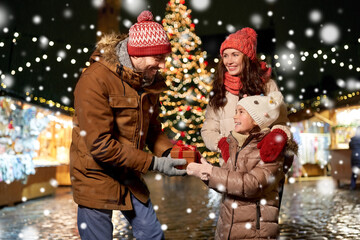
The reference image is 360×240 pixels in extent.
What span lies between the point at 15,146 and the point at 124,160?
8322 millimetres

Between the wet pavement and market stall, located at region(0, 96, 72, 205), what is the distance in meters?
0.41

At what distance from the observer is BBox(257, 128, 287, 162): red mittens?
2.73 meters

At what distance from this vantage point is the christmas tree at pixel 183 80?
19.0 m

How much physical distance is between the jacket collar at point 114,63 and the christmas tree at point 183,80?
1586 cm

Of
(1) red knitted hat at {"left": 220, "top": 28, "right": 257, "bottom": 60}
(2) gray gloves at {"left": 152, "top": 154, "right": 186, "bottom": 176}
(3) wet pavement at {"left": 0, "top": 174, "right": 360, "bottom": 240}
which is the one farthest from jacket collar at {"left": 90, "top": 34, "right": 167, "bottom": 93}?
(3) wet pavement at {"left": 0, "top": 174, "right": 360, "bottom": 240}

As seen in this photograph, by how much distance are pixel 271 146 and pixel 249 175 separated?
0.70 feet

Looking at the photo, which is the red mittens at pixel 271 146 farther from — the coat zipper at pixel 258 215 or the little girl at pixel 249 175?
the coat zipper at pixel 258 215

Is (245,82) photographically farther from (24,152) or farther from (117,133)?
(24,152)

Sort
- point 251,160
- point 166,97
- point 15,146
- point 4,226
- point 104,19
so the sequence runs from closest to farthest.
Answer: point 251,160, point 4,226, point 15,146, point 104,19, point 166,97

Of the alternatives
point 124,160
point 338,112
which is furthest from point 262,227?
point 338,112

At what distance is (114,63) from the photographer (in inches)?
107

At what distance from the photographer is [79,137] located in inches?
107

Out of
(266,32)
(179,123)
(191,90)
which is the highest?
(266,32)

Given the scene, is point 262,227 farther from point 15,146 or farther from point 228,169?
point 15,146
